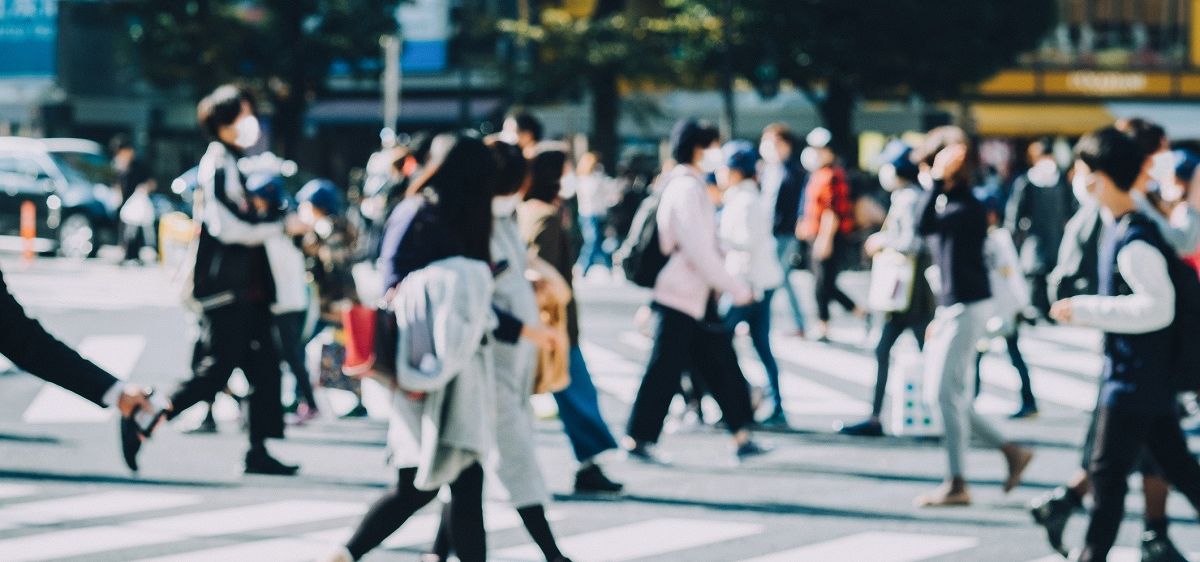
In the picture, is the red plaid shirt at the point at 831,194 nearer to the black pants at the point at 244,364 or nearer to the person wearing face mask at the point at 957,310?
the person wearing face mask at the point at 957,310

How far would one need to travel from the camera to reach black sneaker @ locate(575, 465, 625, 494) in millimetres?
8484

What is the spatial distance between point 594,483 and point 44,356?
13.4 ft

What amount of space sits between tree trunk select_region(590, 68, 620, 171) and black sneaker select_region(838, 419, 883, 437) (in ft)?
86.6

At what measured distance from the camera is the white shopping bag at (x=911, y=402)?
1009cm

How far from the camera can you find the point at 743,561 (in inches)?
275

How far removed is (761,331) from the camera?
1116 centimetres

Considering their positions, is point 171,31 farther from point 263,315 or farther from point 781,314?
point 263,315

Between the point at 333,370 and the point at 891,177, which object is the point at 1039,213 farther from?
the point at 333,370

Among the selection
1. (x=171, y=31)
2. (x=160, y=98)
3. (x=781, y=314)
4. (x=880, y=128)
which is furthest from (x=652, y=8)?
(x=781, y=314)

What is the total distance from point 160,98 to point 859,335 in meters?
33.1

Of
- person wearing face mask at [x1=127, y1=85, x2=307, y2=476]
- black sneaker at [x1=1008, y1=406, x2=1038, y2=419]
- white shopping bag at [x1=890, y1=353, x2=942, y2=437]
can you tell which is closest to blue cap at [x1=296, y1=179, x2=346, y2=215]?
person wearing face mask at [x1=127, y1=85, x2=307, y2=476]

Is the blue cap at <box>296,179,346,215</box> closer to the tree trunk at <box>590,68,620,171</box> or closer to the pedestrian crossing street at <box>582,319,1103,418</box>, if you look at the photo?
the pedestrian crossing street at <box>582,319,1103,418</box>

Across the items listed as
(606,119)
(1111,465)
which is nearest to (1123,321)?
(1111,465)

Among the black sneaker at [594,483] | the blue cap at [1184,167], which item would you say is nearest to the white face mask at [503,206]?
the black sneaker at [594,483]
